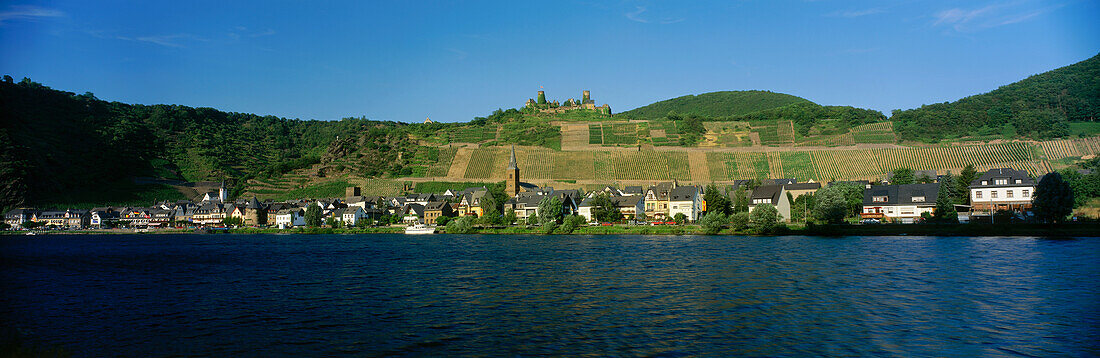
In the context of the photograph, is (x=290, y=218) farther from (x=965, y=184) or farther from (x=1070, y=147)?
(x=1070, y=147)

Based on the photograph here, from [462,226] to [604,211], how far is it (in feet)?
59.4

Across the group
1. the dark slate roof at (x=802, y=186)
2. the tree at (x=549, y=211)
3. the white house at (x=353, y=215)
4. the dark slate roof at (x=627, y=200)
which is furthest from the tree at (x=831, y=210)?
the white house at (x=353, y=215)

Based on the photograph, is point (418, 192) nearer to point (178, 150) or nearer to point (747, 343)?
point (178, 150)

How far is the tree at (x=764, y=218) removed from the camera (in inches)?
2472

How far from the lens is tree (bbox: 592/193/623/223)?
81.2m

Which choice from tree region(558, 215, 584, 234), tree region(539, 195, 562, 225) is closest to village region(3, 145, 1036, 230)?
tree region(539, 195, 562, 225)

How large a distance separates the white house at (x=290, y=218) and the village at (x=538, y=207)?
166mm

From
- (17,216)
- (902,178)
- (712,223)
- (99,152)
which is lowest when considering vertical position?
(712,223)

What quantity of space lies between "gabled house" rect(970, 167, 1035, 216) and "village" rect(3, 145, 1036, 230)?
9 centimetres

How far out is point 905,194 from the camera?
74625mm

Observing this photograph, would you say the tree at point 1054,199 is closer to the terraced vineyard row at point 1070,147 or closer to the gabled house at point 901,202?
the gabled house at point 901,202

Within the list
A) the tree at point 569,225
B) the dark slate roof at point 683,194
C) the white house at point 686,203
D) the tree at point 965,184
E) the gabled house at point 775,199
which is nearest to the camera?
the tree at point 965,184

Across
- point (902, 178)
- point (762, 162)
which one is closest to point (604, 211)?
point (902, 178)

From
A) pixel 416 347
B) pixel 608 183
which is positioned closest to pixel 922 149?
pixel 608 183
